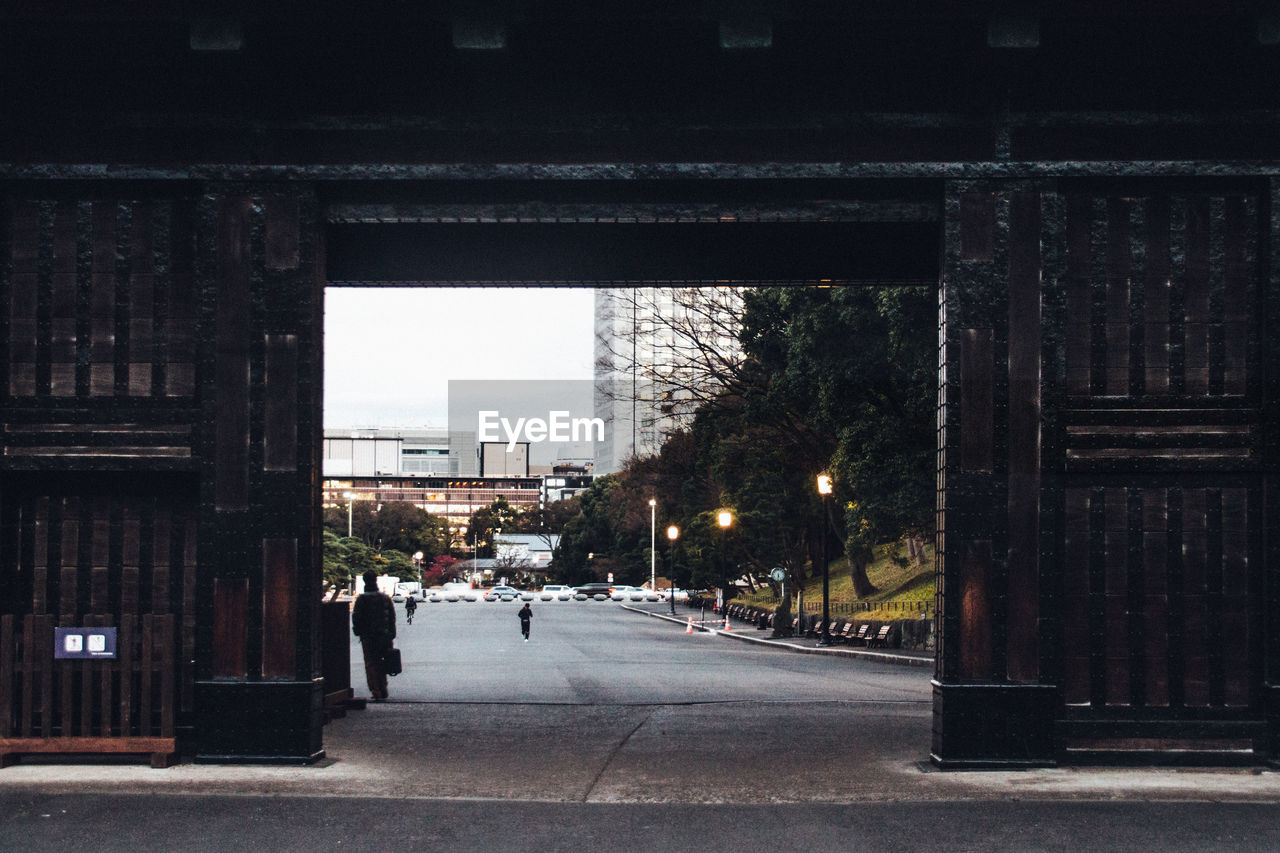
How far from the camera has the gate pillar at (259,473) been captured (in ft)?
34.0

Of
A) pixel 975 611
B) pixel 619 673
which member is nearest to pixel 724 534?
pixel 619 673

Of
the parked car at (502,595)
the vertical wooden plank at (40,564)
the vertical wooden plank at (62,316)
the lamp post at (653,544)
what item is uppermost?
the vertical wooden plank at (62,316)

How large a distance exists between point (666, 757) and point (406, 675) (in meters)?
11.5

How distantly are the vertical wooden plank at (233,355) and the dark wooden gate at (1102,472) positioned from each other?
6225 mm

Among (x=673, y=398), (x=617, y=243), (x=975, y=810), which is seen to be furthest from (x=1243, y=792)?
(x=673, y=398)

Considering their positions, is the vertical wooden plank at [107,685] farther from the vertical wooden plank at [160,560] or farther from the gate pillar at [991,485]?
the gate pillar at [991,485]

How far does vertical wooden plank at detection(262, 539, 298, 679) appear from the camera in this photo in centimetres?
1041

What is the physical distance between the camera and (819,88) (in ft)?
34.8

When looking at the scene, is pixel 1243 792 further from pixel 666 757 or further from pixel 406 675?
pixel 406 675

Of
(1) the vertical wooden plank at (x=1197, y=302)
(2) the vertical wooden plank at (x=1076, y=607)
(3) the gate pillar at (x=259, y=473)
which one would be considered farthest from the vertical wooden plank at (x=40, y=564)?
(1) the vertical wooden plank at (x=1197, y=302)

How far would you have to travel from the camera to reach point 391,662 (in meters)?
16.2

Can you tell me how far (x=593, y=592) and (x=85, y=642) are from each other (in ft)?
297

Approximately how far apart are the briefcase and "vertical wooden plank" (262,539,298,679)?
584 centimetres

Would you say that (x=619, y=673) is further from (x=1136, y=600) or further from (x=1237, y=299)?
(x=1237, y=299)
